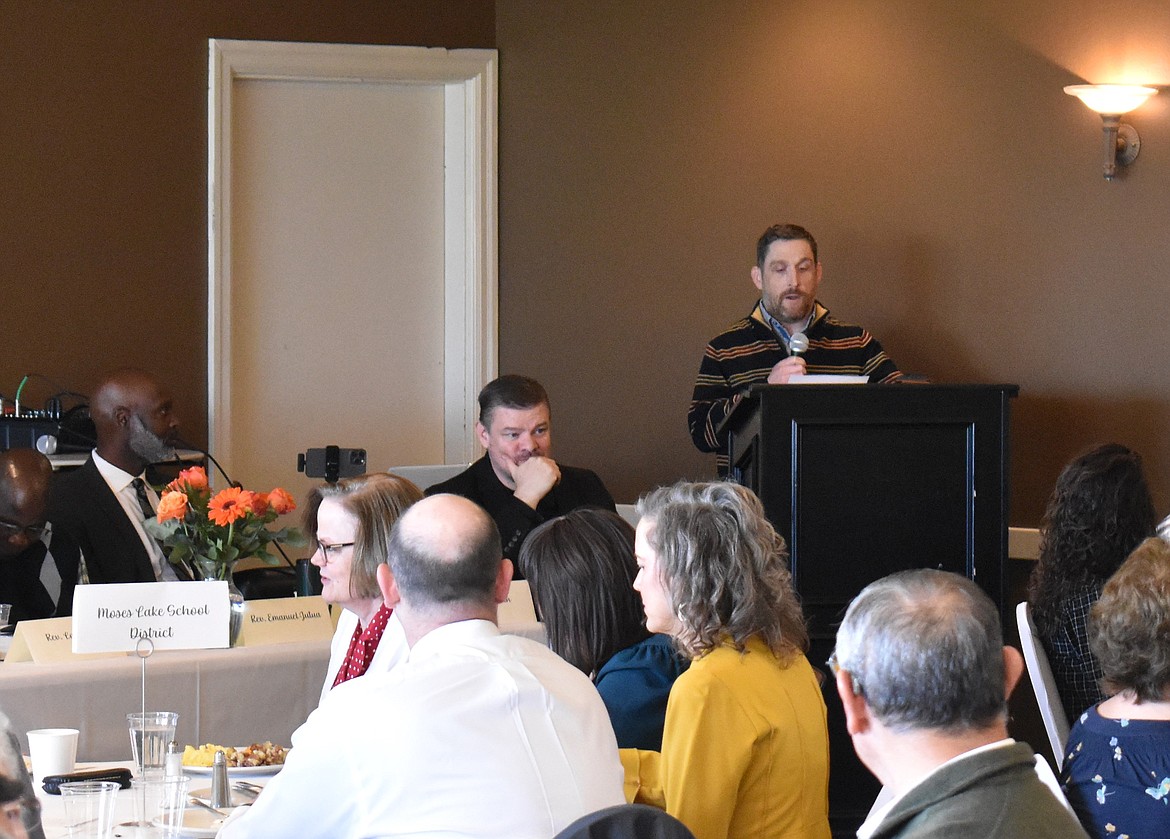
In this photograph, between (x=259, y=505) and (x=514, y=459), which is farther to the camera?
(x=514, y=459)

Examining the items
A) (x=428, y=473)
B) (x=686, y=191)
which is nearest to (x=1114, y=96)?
(x=686, y=191)

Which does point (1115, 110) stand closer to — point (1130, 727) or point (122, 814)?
point (1130, 727)

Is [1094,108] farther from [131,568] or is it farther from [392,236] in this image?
[131,568]

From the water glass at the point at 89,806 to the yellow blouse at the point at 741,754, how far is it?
30.5 inches

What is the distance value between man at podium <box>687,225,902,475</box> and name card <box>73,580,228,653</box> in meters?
2.16

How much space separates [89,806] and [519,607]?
1307 millimetres

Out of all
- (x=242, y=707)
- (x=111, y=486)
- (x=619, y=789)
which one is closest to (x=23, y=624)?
(x=242, y=707)

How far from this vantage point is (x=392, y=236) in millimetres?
5809

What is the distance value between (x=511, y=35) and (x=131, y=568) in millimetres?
2813

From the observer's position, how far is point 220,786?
2.22 meters

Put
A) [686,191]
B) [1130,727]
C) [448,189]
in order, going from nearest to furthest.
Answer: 1. [1130,727]
2. [686,191]
3. [448,189]

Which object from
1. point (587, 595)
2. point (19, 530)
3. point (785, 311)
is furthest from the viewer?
point (785, 311)

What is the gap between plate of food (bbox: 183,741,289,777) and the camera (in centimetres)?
239

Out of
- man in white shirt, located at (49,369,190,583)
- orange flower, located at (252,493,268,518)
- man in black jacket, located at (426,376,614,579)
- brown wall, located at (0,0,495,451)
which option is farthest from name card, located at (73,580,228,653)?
brown wall, located at (0,0,495,451)
